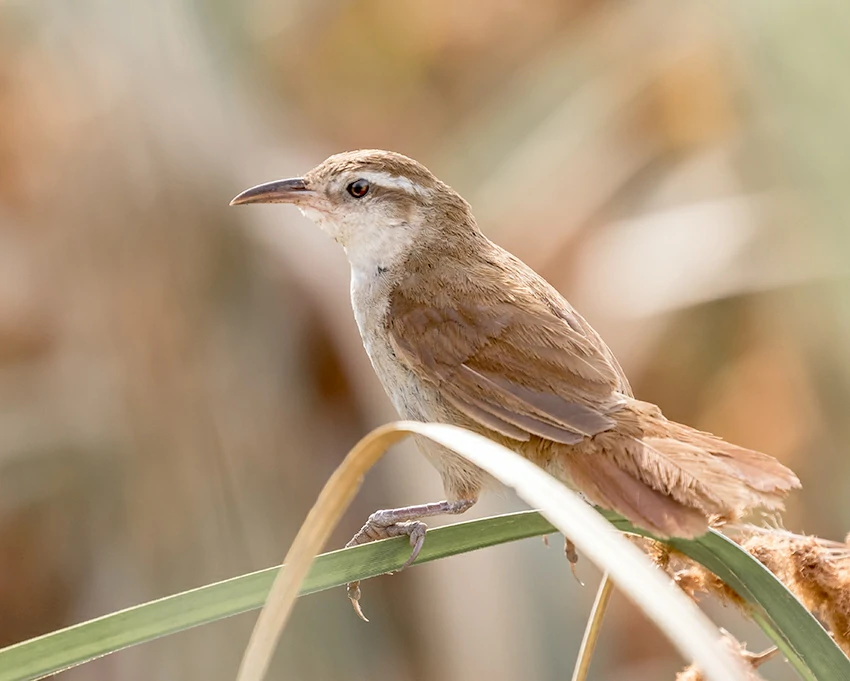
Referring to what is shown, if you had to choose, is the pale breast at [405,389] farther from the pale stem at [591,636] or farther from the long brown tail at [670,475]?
the pale stem at [591,636]

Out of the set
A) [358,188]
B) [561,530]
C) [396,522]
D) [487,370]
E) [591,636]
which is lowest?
[591,636]

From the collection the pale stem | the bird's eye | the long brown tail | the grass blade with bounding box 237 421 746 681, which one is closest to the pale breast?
the bird's eye

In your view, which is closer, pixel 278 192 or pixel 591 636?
pixel 591 636

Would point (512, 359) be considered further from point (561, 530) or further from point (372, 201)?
point (561, 530)

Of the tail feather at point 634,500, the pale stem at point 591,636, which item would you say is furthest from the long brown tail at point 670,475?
the pale stem at point 591,636

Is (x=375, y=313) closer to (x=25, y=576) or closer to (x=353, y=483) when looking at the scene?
(x=353, y=483)

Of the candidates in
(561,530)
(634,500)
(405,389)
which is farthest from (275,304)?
(561,530)

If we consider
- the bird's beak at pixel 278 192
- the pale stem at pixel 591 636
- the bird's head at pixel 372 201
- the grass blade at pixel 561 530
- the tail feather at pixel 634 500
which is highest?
the bird's beak at pixel 278 192
